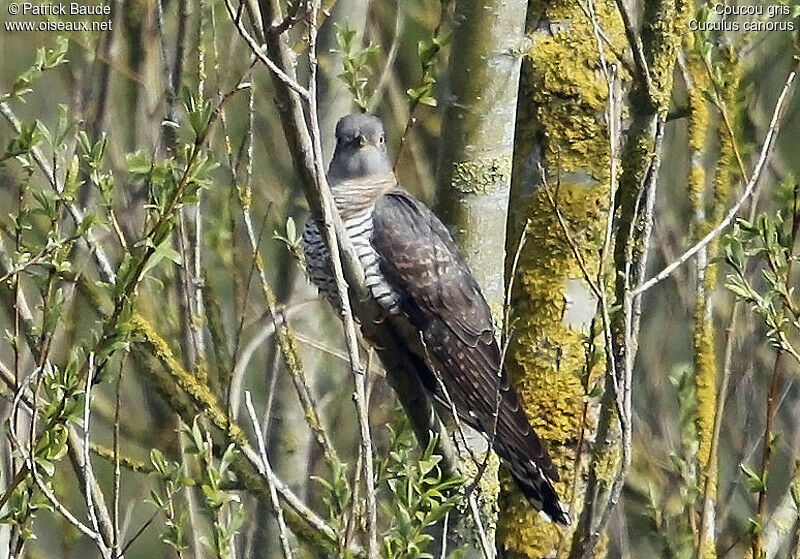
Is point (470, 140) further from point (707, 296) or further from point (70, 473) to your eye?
point (70, 473)

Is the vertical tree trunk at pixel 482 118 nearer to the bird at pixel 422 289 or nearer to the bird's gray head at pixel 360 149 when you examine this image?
the bird at pixel 422 289

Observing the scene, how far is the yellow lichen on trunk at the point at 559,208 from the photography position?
3229 mm

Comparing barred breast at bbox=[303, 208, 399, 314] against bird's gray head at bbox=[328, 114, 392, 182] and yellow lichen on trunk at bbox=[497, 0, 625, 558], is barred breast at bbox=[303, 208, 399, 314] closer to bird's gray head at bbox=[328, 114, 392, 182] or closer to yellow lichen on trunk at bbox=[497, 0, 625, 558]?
bird's gray head at bbox=[328, 114, 392, 182]

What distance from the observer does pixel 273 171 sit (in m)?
6.08

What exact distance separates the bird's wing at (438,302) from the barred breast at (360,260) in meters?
0.02

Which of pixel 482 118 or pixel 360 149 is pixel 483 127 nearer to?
pixel 482 118

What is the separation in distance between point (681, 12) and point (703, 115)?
30.4 inches

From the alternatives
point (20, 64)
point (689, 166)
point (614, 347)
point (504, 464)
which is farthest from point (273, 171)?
point (614, 347)

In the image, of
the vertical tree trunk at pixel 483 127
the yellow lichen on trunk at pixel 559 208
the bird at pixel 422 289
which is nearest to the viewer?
the vertical tree trunk at pixel 483 127

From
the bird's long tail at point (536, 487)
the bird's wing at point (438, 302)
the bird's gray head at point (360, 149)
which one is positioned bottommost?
the bird's long tail at point (536, 487)

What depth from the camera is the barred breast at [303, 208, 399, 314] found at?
3611 mm

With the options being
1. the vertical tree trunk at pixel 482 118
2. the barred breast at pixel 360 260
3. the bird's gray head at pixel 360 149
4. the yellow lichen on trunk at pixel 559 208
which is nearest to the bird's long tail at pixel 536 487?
the yellow lichen on trunk at pixel 559 208

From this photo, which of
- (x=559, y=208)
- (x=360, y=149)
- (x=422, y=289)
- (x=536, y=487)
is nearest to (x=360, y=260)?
(x=422, y=289)

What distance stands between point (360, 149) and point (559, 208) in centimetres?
100
